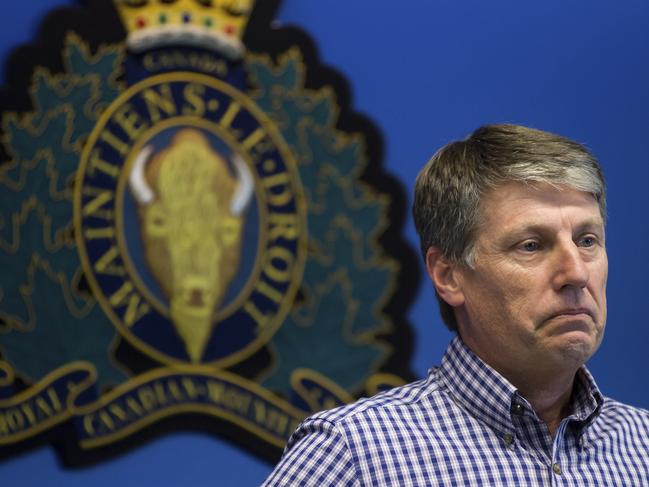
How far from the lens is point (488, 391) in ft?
4.66

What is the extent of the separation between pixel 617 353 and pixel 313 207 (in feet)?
2.39

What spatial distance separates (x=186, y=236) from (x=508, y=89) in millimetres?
753

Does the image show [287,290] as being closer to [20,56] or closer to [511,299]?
[20,56]

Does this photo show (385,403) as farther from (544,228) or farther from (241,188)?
(241,188)

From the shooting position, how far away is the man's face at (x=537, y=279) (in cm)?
139

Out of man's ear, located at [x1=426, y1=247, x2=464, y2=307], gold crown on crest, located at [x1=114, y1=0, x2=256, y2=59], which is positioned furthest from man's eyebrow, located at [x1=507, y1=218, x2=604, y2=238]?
gold crown on crest, located at [x1=114, y1=0, x2=256, y2=59]

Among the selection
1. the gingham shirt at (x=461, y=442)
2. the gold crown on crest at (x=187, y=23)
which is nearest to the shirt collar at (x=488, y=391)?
the gingham shirt at (x=461, y=442)

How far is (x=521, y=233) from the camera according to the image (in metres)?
1.42

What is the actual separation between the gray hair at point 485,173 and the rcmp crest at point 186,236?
0.79 meters

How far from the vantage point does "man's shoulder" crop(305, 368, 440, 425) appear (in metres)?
1.40

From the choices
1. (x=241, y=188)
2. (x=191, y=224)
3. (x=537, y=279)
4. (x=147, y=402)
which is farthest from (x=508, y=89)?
(x=537, y=279)

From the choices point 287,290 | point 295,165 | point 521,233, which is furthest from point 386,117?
point 521,233

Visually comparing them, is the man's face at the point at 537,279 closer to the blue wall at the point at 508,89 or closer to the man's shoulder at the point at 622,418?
the man's shoulder at the point at 622,418

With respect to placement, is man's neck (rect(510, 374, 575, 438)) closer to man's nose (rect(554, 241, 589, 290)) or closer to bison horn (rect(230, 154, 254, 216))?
man's nose (rect(554, 241, 589, 290))
